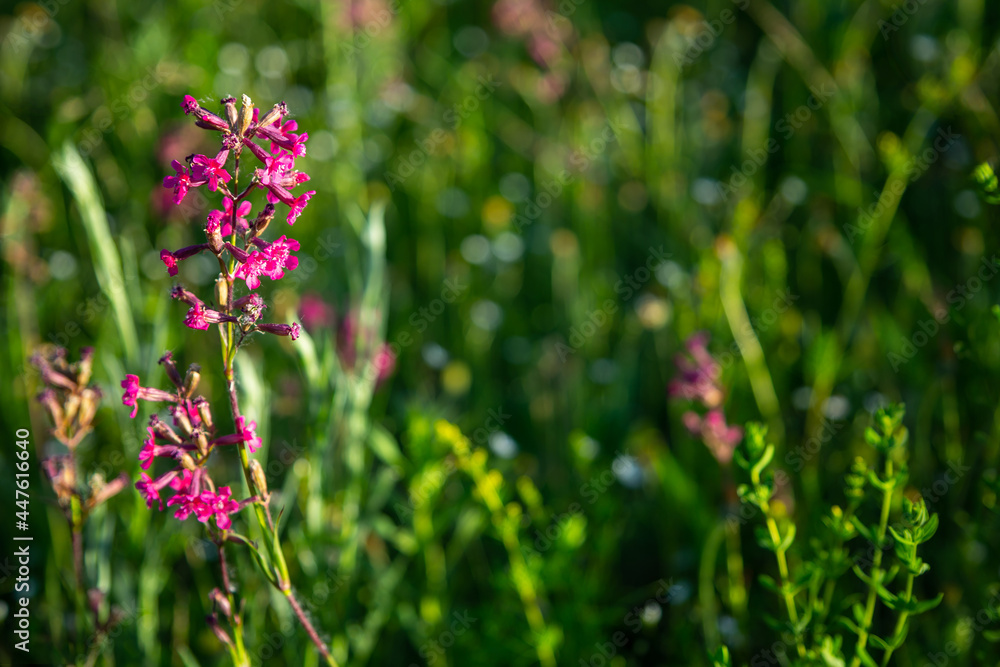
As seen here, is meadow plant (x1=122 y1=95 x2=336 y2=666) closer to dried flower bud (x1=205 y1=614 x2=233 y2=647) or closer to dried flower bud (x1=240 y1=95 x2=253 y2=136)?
dried flower bud (x1=240 y1=95 x2=253 y2=136)

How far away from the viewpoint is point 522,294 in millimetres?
2852

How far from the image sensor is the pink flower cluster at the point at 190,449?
3.63 ft

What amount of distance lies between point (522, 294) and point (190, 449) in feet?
5.99

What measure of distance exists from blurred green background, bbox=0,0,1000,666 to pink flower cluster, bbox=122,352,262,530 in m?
0.37

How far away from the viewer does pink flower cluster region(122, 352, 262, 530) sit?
111cm

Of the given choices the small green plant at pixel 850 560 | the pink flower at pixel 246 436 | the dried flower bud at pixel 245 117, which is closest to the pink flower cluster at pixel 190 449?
the pink flower at pixel 246 436

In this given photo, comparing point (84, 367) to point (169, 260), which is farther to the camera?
point (84, 367)

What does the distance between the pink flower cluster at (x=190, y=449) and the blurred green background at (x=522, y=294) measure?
366 mm

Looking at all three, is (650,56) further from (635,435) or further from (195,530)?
(195,530)

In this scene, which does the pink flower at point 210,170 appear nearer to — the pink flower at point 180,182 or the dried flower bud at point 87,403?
the pink flower at point 180,182

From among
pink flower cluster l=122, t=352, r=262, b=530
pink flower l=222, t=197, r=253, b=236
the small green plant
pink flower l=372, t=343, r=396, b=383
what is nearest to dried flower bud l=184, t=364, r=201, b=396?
pink flower cluster l=122, t=352, r=262, b=530

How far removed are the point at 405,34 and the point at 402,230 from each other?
1065mm

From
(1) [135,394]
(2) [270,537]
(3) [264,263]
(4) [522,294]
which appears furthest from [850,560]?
(4) [522,294]

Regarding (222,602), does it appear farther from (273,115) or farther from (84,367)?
(273,115)
